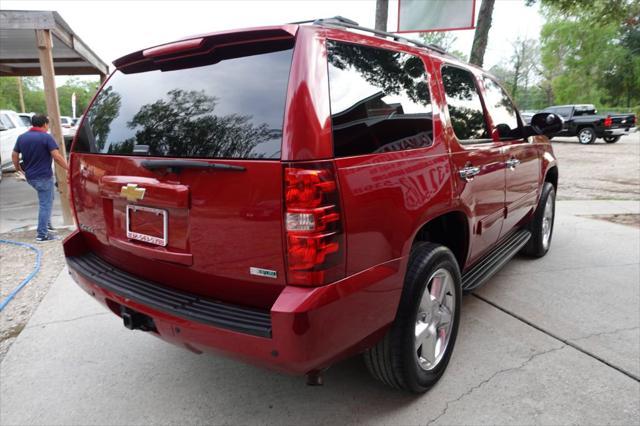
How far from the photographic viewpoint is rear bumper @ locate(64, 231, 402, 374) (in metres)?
1.75

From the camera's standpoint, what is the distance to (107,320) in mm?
3666

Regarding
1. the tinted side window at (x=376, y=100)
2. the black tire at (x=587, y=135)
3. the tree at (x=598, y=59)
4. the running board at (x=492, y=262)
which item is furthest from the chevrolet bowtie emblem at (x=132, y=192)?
the tree at (x=598, y=59)

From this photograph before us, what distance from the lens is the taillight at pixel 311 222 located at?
174 cm

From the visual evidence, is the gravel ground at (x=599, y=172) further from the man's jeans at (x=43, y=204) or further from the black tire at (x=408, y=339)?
the man's jeans at (x=43, y=204)

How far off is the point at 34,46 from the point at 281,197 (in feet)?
34.6

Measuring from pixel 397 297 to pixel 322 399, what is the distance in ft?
2.81

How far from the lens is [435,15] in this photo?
8.71 meters

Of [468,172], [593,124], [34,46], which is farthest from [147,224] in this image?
[593,124]

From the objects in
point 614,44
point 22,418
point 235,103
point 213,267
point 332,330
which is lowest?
point 22,418

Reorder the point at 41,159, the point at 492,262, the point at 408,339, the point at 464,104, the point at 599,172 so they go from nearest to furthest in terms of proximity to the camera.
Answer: the point at 408,339
the point at 464,104
the point at 492,262
the point at 41,159
the point at 599,172

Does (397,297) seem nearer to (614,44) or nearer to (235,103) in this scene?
(235,103)

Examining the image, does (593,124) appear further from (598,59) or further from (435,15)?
(598,59)

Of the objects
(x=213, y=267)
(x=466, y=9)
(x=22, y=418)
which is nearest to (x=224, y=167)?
(x=213, y=267)

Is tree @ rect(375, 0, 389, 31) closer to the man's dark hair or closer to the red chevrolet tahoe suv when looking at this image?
the man's dark hair
